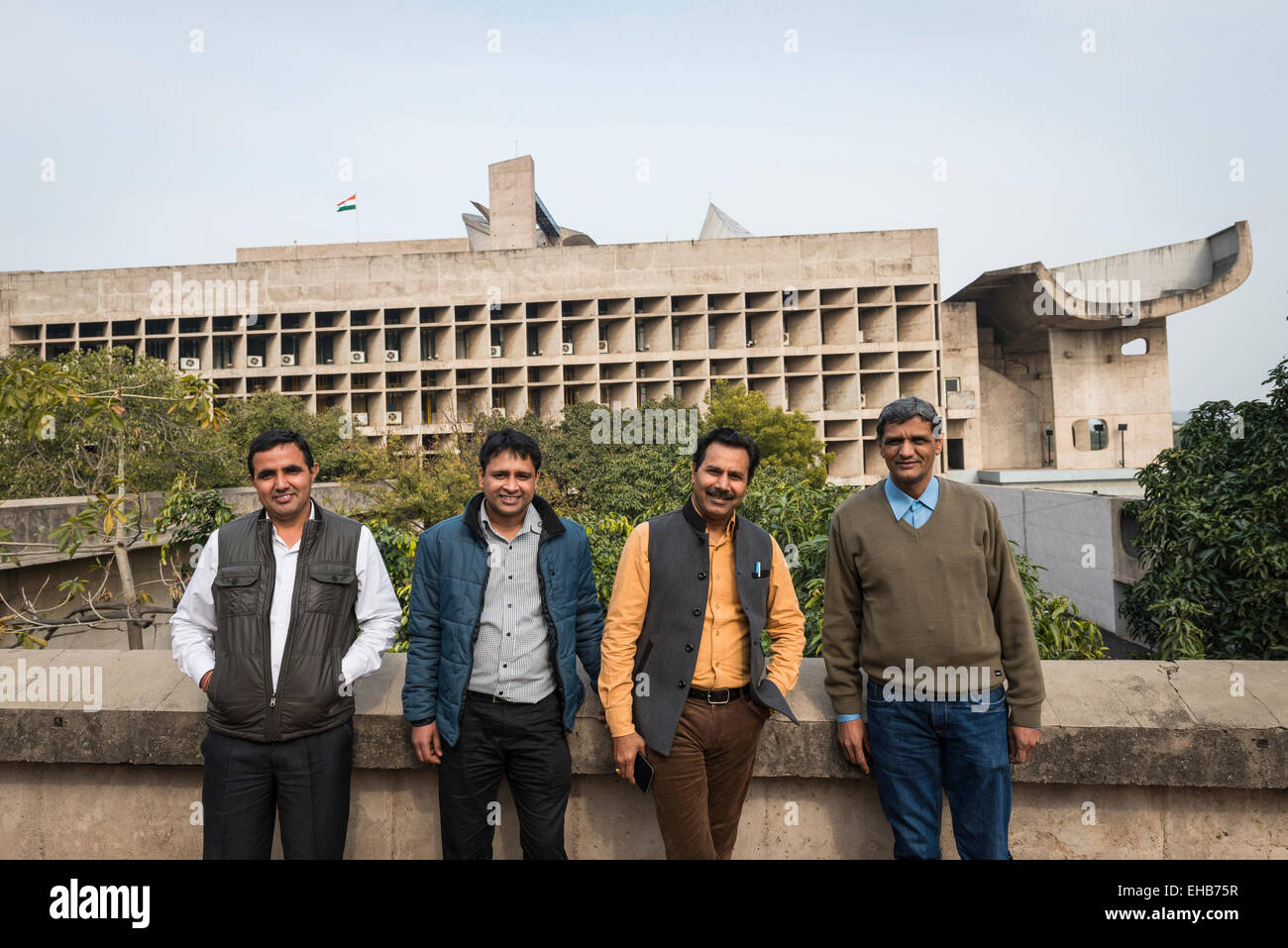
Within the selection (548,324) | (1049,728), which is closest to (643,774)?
(1049,728)

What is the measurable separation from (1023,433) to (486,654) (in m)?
41.6

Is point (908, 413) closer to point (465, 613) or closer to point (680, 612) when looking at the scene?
point (680, 612)

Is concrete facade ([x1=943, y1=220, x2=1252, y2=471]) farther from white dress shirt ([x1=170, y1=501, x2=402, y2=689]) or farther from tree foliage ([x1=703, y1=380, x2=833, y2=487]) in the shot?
white dress shirt ([x1=170, y1=501, x2=402, y2=689])

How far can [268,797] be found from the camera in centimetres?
240

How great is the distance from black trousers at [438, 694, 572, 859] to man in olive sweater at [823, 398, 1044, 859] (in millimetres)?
908

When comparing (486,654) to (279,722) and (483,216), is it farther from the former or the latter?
(483,216)

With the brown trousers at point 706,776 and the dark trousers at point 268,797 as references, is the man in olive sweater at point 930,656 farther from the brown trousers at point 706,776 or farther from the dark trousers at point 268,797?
the dark trousers at point 268,797

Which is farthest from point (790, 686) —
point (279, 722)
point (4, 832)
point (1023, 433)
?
point (1023, 433)

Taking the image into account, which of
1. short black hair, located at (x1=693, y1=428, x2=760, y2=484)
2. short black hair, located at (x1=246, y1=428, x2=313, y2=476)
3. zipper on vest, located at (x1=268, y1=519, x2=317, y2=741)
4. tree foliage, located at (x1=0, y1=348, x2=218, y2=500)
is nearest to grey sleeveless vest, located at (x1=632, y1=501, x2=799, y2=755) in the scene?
short black hair, located at (x1=693, y1=428, x2=760, y2=484)

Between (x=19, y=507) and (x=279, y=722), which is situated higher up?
(x=19, y=507)

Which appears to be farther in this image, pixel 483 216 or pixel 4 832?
pixel 483 216

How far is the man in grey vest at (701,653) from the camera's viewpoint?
237cm

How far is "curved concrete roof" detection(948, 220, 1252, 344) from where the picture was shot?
1368 inches
